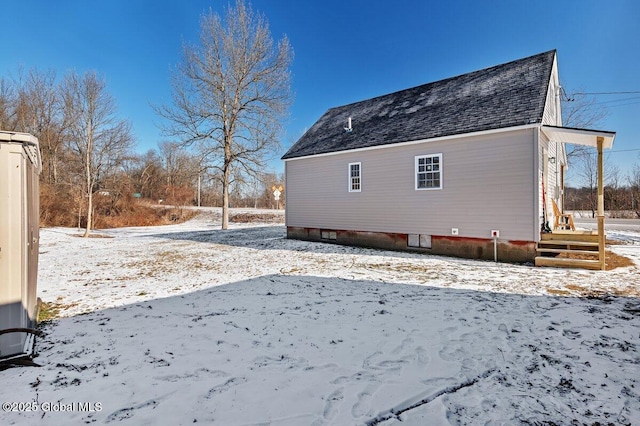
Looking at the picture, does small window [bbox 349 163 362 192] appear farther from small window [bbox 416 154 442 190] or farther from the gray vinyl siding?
small window [bbox 416 154 442 190]

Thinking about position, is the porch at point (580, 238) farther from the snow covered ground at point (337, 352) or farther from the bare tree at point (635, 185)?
the bare tree at point (635, 185)

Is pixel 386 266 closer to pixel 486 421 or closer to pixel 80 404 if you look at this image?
pixel 486 421

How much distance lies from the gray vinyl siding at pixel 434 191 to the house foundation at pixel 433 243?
0.62ft

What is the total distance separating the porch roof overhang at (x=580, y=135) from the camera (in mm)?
7195

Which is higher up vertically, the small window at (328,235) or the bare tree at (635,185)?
the bare tree at (635,185)

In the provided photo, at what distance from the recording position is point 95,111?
16078 millimetres

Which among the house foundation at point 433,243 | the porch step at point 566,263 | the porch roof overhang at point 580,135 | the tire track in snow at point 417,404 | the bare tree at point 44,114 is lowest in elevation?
the tire track in snow at point 417,404

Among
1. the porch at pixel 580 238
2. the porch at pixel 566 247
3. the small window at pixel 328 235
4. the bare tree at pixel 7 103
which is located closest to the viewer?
the porch at pixel 580 238

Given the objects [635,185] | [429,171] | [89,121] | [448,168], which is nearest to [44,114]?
[89,121]

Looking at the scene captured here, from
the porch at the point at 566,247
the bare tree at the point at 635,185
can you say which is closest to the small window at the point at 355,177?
the porch at the point at 566,247

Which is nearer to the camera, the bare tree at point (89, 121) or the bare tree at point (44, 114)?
the bare tree at point (89, 121)

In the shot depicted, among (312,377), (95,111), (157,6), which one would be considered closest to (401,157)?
(312,377)

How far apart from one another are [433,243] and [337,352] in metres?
7.44

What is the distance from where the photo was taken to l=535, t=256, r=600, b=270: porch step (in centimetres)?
723
